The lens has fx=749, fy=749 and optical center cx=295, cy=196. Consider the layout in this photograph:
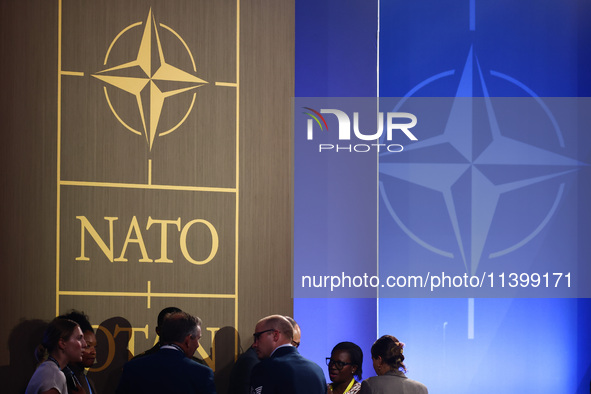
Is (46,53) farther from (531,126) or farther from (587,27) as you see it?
→ (587,27)

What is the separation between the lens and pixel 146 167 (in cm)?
479

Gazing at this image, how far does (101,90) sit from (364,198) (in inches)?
76.1

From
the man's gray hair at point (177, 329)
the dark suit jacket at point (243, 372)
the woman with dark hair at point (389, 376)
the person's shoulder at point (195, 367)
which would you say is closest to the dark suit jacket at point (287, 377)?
the person's shoulder at point (195, 367)

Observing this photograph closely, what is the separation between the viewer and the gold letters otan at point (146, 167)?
4629 millimetres

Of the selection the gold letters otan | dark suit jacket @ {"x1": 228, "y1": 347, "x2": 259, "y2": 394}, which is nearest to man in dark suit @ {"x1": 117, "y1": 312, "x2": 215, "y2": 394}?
dark suit jacket @ {"x1": 228, "y1": 347, "x2": 259, "y2": 394}

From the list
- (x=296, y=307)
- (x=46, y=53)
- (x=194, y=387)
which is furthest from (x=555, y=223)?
(x=46, y=53)

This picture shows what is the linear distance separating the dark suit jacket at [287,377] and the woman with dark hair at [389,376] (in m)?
0.58

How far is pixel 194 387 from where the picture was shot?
3.27 meters

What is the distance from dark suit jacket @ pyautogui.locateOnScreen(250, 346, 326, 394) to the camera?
10.5ft

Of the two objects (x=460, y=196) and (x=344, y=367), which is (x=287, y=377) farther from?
(x=460, y=196)

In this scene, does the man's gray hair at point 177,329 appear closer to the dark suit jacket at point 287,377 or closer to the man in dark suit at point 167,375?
the man in dark suit at point 167,375

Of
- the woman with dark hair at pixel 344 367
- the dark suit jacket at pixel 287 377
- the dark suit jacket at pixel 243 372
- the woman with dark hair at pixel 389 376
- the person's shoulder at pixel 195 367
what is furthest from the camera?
the woman with dark hair at pixel 344 367

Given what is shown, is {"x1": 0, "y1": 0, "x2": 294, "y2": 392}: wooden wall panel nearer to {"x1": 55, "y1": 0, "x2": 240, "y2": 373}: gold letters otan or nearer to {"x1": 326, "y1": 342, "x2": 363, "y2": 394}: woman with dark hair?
{"x1": 55, "y1": 0, "x2": 240, "y2": 373}: gold letters otan

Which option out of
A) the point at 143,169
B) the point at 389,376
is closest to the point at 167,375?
the point at 389,376
